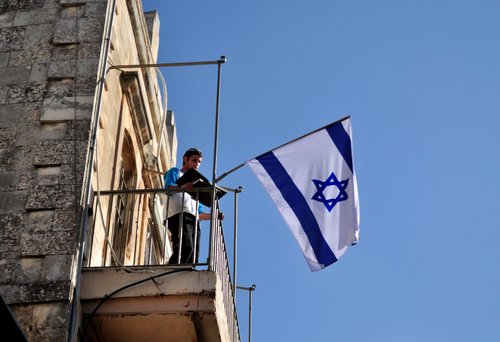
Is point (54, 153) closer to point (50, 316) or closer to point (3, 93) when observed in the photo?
point (3, 93)

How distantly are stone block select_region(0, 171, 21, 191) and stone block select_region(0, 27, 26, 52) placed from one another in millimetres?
1645

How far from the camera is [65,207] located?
343 inches

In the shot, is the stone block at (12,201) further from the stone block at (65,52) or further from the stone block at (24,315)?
the stone block at (65,52)

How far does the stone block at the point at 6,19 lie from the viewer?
10.2 metres

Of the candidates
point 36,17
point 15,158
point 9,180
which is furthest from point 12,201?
point 36,17

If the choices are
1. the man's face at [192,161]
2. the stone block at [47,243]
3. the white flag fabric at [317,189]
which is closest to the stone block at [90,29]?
the man's face at [192,161]

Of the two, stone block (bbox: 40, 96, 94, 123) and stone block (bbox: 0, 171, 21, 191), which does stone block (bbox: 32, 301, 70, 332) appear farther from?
stone block (bbox: 40, 96, 94, 123)

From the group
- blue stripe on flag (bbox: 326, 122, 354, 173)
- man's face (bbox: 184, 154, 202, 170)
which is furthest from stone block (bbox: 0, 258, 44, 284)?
blue stripe on flag (bbox: 326, 122, 354, 173)

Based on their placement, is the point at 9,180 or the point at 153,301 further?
the point at 9,180

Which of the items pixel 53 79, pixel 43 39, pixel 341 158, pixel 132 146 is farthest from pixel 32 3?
pixel 341 158

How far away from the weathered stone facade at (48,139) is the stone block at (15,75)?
1 cm

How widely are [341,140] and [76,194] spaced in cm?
308

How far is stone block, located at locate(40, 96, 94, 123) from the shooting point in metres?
9.32

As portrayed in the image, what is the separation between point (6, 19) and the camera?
404 inches
